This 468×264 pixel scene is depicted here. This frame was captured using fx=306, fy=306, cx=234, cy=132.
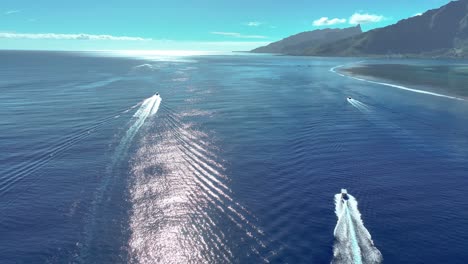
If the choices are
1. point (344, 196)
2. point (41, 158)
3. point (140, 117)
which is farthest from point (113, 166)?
point (344, 196)

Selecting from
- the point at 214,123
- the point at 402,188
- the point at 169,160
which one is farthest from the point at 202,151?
the point at 402,188

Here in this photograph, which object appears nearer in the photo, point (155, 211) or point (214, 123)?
point (155, 211)

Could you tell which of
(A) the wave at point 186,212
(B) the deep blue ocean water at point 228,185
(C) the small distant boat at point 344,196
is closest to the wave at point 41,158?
(B) the deep blue ocean water at point 228,185

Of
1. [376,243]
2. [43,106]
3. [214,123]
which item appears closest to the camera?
[376,243]

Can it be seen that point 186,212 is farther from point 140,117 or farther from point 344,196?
point 140,117

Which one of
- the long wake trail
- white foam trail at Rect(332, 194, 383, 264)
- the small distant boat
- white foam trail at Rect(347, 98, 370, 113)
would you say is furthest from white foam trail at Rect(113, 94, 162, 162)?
white foam trail at Rect(347, 98, 370, 113)

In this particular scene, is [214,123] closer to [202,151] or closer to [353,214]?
[202,151]
